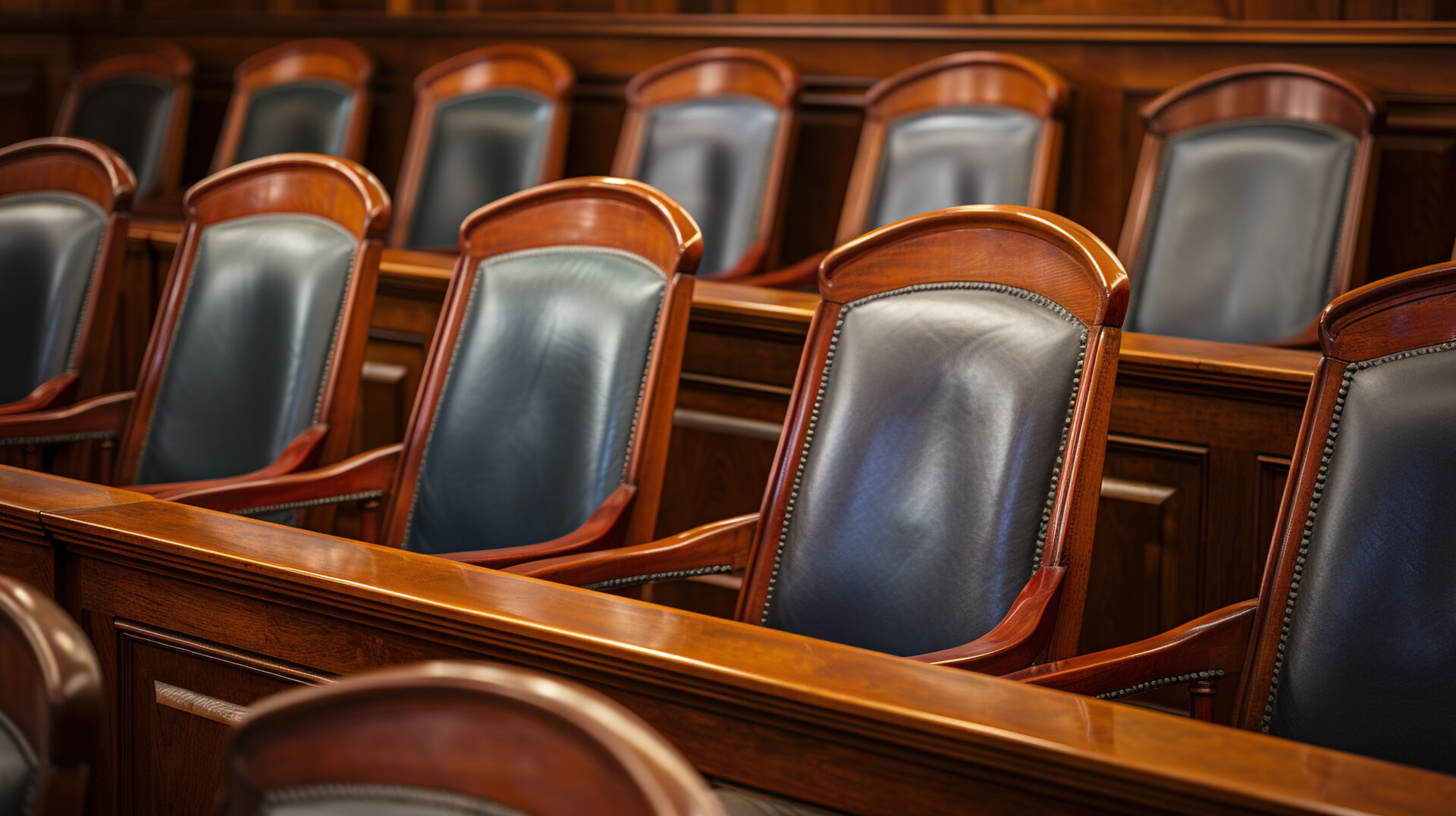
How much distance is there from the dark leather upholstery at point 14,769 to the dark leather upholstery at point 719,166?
186cm

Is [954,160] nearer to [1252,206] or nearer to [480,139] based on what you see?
[1252,206]

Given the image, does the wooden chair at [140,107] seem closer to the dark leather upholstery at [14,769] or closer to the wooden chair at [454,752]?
the dark leather upholstery at [14,769]

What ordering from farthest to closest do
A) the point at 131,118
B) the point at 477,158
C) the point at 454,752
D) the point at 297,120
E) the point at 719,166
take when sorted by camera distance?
the point at 131,118 → the point at 297,120 → the point at 477,158 → the point at 719,166 → the point at 454,752

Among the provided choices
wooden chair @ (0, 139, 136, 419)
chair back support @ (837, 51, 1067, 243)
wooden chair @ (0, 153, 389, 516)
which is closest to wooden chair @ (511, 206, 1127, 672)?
wooden chair @ (0, 153, 389, 516)

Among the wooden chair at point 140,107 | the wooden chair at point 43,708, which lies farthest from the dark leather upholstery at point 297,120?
the wooden chair at point 43,708

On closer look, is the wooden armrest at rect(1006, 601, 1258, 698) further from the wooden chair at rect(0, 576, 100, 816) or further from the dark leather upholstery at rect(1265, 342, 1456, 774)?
the wooden chair at rect(0, 576, 100, 816)

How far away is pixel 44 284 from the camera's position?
1720mm

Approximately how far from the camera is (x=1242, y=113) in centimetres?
199

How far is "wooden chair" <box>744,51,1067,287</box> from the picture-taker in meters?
2.15

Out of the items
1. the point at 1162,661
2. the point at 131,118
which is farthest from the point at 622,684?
the point at 131,118

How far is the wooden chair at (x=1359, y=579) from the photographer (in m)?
0.89

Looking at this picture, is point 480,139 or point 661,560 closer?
point 661,560

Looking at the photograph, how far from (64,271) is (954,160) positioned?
136cm

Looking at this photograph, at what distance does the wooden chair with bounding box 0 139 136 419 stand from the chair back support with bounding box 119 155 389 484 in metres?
0.16
